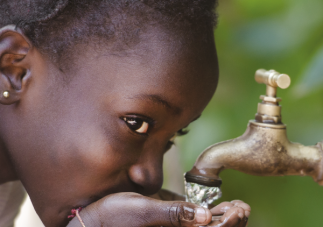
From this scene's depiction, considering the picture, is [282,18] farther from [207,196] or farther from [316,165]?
[207,196]

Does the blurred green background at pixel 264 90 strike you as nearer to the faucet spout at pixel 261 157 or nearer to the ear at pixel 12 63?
the faucet spout at pixel 261 157

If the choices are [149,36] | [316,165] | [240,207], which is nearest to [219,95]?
[316,165]

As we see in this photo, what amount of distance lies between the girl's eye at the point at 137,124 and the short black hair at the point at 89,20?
0.16 metres

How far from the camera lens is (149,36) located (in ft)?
2.75

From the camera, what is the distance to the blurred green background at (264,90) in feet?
3.77

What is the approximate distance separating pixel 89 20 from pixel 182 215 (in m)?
0.44

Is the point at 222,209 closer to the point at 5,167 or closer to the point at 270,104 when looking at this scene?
the point at 270,104

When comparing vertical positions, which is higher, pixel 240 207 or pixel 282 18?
pixel 282 18

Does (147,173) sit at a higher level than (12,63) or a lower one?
lower

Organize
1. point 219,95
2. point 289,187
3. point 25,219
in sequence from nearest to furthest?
→ 1. point 289,187
2. point 219,95
3. point 25,219

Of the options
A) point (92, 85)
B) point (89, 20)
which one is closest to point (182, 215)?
point (92, 85)

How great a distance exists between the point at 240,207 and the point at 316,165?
35 cm

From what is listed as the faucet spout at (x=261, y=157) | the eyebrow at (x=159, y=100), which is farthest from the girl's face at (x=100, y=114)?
the faucet spout at (x=261, y=157)

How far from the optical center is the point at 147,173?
A: 0.89m
